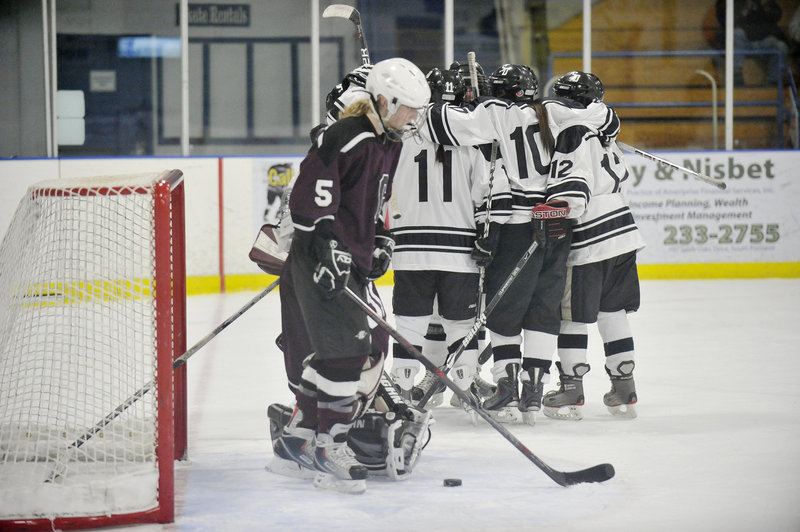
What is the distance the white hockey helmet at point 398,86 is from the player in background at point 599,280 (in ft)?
3.53

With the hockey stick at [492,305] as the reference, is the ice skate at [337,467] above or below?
below

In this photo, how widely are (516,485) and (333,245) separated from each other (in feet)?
2.71

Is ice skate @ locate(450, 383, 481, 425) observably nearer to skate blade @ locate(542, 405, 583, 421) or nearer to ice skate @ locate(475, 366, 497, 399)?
ice skate @ locate(475, 366, 497, 399)

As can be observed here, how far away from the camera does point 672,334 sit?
5.58 meters

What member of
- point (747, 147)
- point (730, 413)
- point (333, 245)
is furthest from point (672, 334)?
point (747, 147)

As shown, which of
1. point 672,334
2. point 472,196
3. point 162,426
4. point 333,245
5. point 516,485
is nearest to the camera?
point 162,426

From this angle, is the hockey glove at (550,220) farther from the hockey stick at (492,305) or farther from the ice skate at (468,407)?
the ice skate at (468,407)

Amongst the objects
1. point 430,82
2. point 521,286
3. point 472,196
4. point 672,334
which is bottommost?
point 672,334

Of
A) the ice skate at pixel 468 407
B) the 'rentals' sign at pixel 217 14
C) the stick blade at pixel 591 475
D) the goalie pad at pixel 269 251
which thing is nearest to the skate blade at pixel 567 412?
the ice skate at pixel 468 407

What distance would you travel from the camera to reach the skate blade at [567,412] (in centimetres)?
376

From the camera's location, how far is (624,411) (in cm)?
380

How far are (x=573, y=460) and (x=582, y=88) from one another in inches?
54.0

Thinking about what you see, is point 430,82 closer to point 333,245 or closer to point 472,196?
point 472,196

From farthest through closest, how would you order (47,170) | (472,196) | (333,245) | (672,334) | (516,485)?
(47,170)
(672,334)
(472,196)
(516,485)
(333,245)
